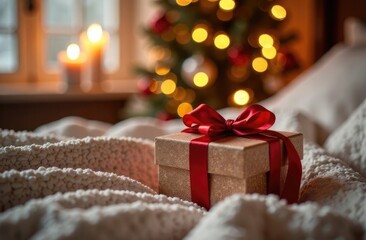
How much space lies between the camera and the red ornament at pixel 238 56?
2.32 m

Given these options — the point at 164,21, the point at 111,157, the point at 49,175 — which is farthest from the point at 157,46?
the point at 49,175

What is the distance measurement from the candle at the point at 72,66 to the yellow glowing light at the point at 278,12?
3.08ft

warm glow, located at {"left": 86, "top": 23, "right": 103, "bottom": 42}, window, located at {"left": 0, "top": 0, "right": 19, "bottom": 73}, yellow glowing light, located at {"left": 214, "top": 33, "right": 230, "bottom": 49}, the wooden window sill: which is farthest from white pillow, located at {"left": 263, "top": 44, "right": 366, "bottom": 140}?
window, located at {"left": 0, "top": 0, "right": 19, "bottom": 73}

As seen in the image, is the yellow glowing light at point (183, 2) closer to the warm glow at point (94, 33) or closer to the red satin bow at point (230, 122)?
the warm glow at point (94, 33)

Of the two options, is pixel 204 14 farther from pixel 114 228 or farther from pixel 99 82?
pixel 114 228

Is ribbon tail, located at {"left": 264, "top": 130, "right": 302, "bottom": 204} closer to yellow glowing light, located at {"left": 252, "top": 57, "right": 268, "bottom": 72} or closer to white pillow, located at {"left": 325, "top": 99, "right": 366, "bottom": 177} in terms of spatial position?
white pillow, located at {"left": 325, "top": 99, "right": 366, "bottom": 177}

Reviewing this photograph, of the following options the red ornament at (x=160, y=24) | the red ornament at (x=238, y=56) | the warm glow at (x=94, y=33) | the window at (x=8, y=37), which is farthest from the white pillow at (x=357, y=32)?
the window at (x=8, y=37)

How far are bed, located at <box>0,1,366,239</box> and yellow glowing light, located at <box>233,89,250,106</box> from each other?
1.12 meters

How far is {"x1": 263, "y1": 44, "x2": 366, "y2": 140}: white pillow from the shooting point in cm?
146

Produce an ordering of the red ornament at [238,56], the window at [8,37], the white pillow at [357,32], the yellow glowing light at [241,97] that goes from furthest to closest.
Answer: the window at [8,37]
the yellow glowing light at [241,97]
the red ornament at [238,56]
the white pillow at [357,32]

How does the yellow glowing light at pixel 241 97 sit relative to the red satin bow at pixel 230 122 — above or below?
below

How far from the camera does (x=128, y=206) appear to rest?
658 millimetres

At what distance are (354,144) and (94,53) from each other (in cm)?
177

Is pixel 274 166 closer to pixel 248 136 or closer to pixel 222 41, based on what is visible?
pixel 248 136
